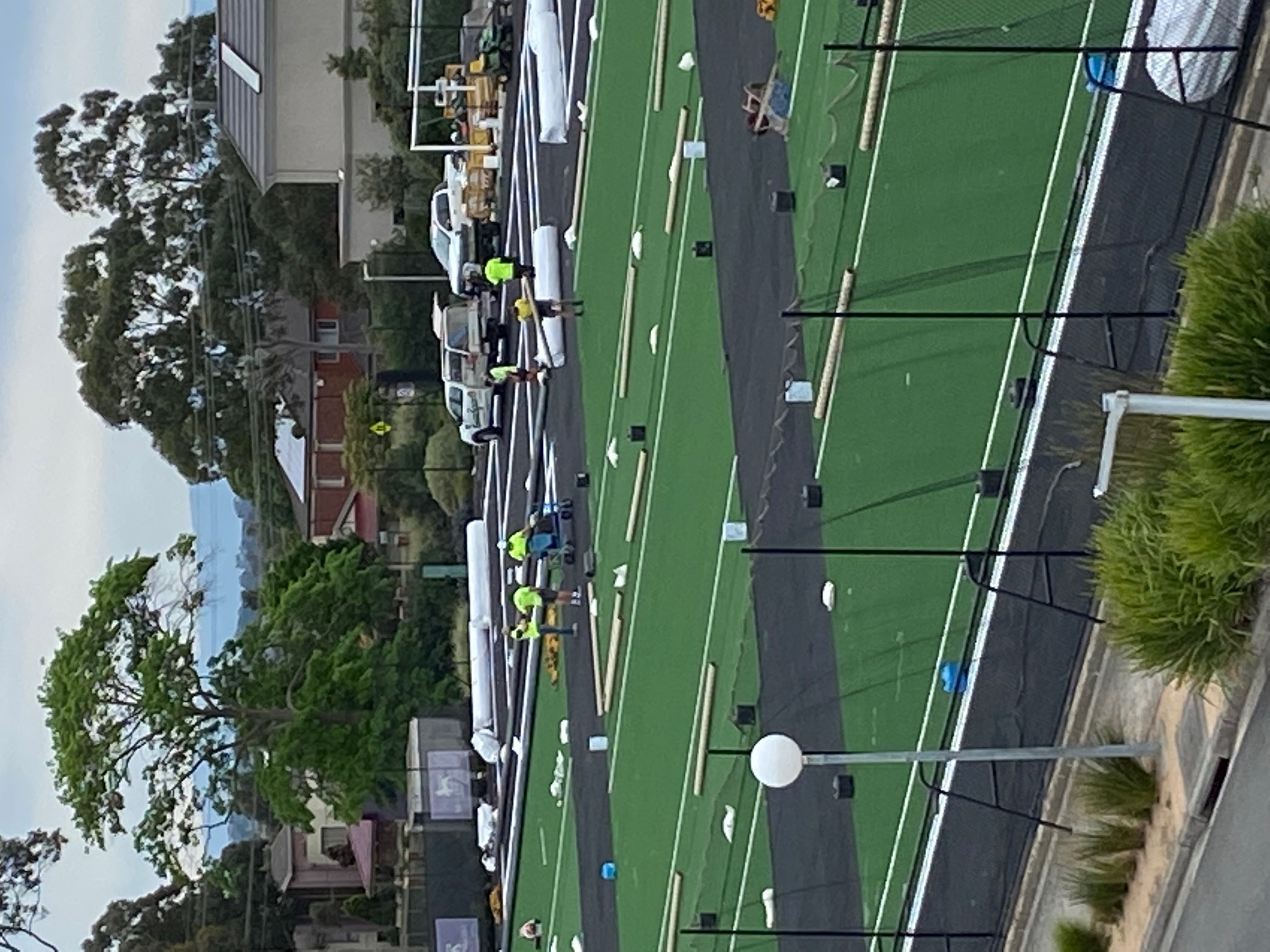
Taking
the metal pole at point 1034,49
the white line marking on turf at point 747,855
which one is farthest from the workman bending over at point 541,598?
the metal pole at point 1034,49

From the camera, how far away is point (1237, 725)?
32.3 feet

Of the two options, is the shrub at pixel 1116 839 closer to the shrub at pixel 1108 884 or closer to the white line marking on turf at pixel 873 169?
the shrub at pixel 1108 884

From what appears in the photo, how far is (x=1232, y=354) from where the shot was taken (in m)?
9.18

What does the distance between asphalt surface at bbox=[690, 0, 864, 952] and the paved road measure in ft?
15.8

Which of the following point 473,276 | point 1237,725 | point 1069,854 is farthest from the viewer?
point 473,276

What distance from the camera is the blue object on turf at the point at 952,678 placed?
1304 centimetres

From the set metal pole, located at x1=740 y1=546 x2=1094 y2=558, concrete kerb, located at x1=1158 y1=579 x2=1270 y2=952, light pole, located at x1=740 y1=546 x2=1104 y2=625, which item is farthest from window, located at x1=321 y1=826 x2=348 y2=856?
concrete kerb, located at x1=1158 y1=579 x2=1270 y2=952

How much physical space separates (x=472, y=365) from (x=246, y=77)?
1242 centimetres

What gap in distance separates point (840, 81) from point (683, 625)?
6925 mm

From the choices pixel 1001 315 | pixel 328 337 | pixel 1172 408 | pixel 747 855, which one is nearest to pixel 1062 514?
pixel 1001 315

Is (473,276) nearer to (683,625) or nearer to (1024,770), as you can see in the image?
(683,625)

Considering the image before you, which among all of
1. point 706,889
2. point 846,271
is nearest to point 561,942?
point 706,889

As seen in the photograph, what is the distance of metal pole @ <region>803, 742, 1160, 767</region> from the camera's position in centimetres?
1041

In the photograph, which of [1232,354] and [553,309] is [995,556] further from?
[553,309]
